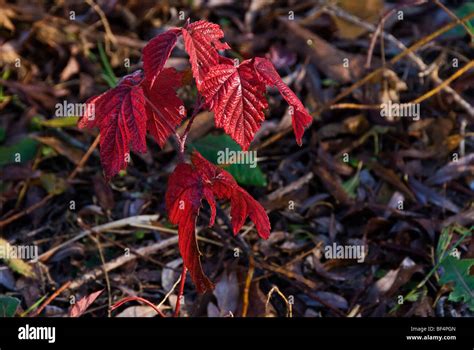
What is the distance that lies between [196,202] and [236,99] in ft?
0.81

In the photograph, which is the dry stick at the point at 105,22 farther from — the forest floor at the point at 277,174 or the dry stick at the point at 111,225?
the dry stick at the point at 111,225

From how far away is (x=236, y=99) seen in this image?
1.68 metres

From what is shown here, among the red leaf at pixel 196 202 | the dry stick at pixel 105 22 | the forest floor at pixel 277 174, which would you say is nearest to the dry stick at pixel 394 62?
the forest floor at pixel 277 174

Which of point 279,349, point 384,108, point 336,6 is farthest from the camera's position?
point 336,6

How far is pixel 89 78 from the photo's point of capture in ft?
10.4

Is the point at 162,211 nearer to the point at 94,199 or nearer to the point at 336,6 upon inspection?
the point at 94,199

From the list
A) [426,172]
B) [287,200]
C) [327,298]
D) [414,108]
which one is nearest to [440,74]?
[414,108]

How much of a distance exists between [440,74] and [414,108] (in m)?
0.24

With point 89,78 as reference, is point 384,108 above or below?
below

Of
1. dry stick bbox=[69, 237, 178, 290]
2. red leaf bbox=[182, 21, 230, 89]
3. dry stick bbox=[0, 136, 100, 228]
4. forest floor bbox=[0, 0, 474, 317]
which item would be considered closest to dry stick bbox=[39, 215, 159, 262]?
forest floor bbox=[0, 0, 474, 317]

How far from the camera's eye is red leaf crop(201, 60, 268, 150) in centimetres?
166

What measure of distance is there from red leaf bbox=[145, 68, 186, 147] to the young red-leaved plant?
0.10 ft

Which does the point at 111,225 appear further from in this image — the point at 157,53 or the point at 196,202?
the point at 157,53

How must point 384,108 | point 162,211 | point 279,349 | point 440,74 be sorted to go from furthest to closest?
point 440,74
point 384,108
point 162,211
point 279,349
